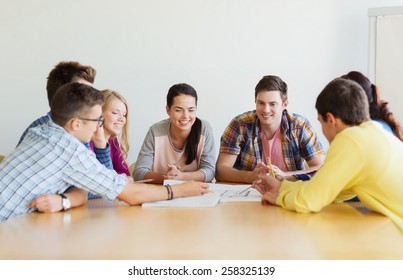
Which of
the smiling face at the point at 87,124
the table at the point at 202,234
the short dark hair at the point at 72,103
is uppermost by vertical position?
the short dark hair at the point at 72,103

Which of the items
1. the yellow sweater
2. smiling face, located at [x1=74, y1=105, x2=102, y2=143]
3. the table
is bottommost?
the table

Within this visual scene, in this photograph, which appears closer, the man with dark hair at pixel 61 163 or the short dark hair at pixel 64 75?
the man with dark hair at pixel 61 163

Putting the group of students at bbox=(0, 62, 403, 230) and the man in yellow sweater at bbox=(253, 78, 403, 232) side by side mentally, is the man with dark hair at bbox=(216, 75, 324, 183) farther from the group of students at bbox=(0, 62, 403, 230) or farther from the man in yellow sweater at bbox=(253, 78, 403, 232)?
the man in yellow sweater at bbox=(253, 78, 403, 232)

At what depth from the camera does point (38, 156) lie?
80.4 inches

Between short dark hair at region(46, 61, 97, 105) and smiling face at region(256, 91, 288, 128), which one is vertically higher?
short dark hair at region(46, 61, 97, 105)

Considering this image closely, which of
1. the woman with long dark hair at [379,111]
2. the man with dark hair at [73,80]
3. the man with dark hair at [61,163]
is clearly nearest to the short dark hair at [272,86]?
the woman with long dark hair at [379,111]

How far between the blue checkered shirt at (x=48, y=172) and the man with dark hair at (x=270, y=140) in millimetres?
1129

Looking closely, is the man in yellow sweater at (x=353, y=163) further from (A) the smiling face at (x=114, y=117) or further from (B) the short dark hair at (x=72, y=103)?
(A) the smiling face at (x=114, y=117)

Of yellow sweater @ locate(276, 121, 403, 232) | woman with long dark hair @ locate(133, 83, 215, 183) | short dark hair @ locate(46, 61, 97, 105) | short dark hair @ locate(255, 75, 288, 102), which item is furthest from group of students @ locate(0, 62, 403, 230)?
woman with long dark hair @ locate(133, 83, 215, 183)

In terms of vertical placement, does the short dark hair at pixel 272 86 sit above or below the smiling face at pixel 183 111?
above

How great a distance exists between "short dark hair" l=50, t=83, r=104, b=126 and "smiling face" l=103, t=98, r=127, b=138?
0.91m

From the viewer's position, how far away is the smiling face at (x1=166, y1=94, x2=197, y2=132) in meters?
3.19

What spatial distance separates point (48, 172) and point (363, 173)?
1.10 meters

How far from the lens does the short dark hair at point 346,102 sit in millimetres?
1997
